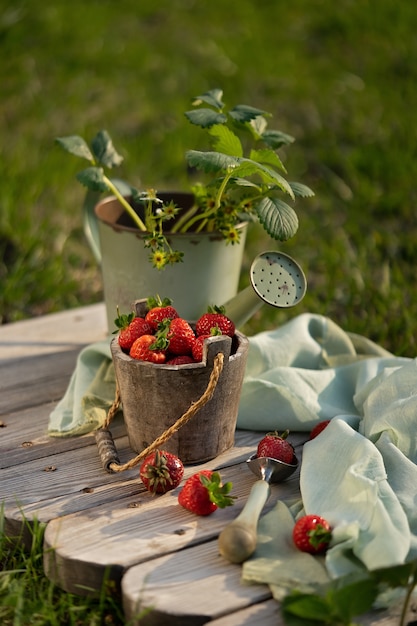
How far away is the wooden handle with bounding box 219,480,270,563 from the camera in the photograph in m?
1.45

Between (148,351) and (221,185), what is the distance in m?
0.43

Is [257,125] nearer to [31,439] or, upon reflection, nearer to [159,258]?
[159,258]

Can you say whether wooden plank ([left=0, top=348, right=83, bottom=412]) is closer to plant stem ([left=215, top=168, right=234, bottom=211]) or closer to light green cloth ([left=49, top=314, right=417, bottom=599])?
light green cloth ([left=49, top=314, right=417, bottom=599])

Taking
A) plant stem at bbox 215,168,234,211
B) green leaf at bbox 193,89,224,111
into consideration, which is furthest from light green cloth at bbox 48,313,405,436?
green leaf at bbox 193,89,224,111

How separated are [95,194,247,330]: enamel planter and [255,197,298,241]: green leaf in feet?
0.73

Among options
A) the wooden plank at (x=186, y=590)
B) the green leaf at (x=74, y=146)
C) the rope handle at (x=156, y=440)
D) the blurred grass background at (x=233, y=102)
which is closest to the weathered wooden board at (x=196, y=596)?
the wooden plank at (x=186, y=590)

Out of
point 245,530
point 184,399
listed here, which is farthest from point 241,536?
point 184,399

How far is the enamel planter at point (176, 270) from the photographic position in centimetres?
204

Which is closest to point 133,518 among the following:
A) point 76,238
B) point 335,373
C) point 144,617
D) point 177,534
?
point 177,534

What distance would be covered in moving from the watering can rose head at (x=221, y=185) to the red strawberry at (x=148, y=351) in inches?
9.6

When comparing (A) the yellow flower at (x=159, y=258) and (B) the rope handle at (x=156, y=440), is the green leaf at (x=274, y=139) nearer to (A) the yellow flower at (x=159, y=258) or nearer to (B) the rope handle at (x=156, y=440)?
(A) the yellow flower at (x=159, y=258)

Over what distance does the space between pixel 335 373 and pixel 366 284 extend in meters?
0.87

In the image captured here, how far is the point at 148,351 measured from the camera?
1692mm

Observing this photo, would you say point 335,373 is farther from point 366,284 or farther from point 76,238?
point 76,238
